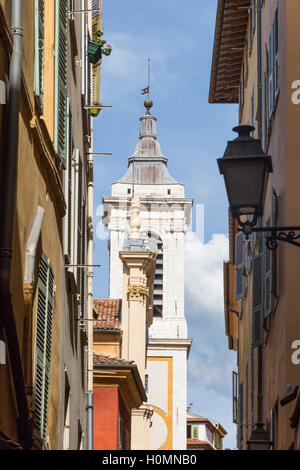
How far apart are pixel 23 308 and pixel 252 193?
2656mm

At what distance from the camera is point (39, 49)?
11430mm

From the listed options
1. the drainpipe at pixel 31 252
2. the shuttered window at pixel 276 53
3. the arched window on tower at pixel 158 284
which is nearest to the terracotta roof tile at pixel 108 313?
the shuttered window at pixel 276 53

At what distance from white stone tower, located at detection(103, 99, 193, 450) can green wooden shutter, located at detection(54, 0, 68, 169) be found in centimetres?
5721

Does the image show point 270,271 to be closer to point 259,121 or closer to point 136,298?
point 259,121

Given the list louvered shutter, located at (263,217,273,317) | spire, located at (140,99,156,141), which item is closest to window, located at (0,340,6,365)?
louvered shutter, located at (263,217,273,317)

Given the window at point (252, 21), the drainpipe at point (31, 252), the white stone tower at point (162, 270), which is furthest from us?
the white stone tower at point (162, 270)

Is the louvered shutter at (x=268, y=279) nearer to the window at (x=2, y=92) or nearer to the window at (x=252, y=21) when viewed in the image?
the window at (x=252, y=21)

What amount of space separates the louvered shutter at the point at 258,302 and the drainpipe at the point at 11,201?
31.2 feet

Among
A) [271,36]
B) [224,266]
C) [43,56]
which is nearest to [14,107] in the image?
[43,56]

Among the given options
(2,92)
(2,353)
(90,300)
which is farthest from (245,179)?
(90,300)

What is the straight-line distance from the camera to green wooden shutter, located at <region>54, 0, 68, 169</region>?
12703 millimetres

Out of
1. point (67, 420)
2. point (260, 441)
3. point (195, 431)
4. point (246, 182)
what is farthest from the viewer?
point (195, 431)

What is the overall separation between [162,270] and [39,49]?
2686 inches

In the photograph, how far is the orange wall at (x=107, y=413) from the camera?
1201 inches
